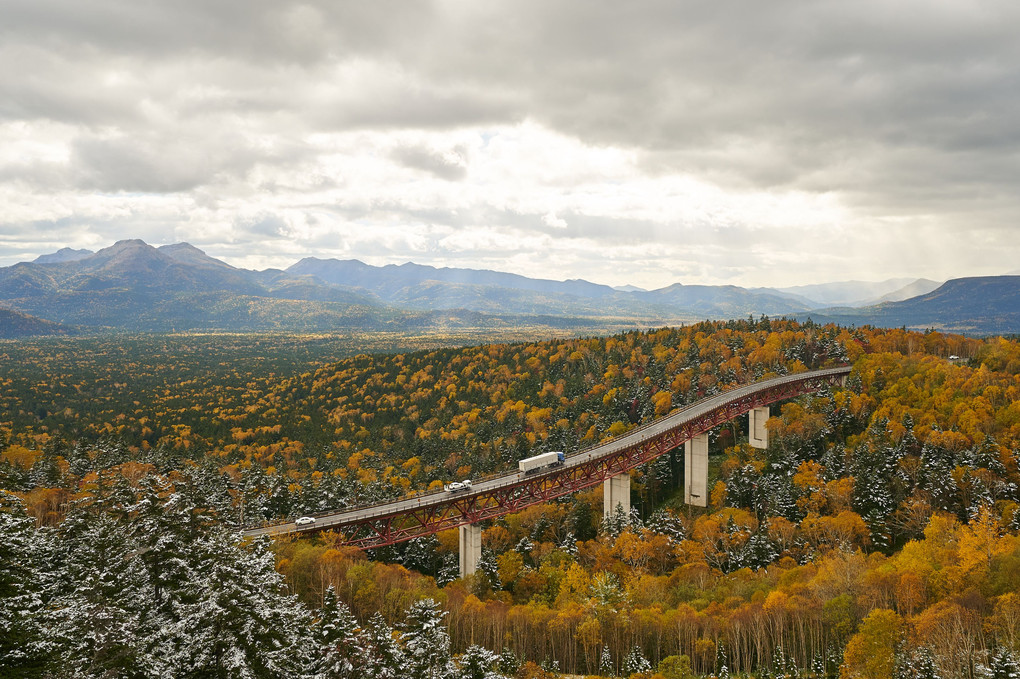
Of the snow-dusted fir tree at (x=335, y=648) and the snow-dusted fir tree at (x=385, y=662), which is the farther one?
the snow-dusted fir tree at (x=335, y=648)

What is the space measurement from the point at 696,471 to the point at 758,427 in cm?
1868

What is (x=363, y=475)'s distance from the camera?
328 ft

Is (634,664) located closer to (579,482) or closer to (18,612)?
(579,482)

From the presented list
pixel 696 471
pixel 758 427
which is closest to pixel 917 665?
pixel 696 471

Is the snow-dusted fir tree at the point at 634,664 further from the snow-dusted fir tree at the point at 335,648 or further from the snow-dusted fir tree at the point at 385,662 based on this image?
the snow-dusted fir tree at the point at 385,662

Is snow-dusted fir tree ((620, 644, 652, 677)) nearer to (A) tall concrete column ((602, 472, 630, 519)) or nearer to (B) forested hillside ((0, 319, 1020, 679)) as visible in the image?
(B) forested hillside ((0, 319, 1020, 679))

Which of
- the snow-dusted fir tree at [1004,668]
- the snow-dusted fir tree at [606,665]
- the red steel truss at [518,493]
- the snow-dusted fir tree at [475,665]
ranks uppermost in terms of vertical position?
the snow-dusted fir tree at [475,665]

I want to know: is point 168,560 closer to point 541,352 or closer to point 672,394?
point 672,394

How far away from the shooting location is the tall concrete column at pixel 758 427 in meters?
98.4

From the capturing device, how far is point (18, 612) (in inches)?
867

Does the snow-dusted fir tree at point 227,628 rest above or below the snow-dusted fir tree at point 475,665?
above

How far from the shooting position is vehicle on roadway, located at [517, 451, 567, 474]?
7131 centimetres

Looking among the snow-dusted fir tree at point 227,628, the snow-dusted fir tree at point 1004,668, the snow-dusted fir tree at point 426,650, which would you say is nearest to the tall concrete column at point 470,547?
the snow-dusted fir tree at point 426,650

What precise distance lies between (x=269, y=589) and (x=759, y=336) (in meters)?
134
